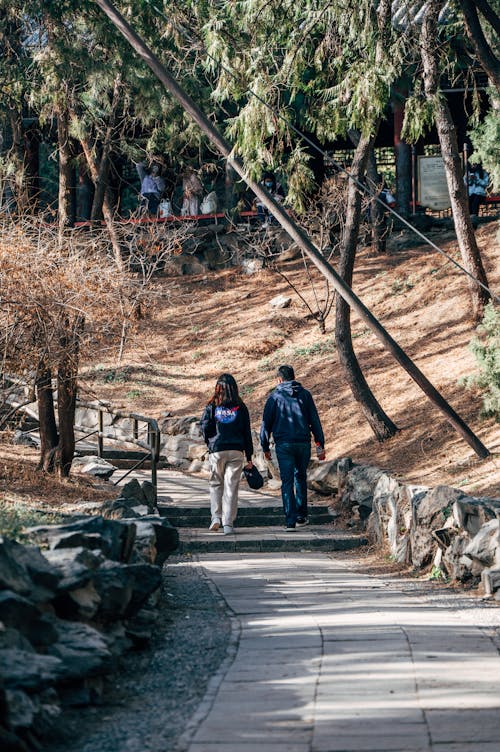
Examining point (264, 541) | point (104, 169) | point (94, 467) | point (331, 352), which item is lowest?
point (94, 467)

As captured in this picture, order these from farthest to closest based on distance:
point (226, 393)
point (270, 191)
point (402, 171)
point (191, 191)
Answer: point (191, 191)
point (402, 171)
point (270, 191)
point (226, 393)

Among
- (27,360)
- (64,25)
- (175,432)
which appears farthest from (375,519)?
(64,25)

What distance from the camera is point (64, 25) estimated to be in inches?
679

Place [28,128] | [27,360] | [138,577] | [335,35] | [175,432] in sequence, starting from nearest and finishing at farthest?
[138,577]
[27,360]
[335,35]
[175,432]
[28,128]

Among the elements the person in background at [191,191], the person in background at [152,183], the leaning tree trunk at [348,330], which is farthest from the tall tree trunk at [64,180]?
the person in background at [191,191]

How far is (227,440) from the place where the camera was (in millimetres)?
11031

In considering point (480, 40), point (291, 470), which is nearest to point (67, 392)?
point (291, 470)

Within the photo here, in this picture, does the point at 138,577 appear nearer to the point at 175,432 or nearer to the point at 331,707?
the point at 331,707

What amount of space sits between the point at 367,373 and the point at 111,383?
21.0 feet

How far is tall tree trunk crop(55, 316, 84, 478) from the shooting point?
1266 cm

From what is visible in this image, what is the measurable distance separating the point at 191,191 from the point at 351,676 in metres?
23.7

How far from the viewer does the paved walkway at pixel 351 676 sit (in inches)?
173

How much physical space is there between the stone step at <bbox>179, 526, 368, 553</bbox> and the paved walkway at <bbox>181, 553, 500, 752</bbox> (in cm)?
231

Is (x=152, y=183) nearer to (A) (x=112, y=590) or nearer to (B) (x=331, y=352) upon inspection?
(B) (x=331, y=352)
